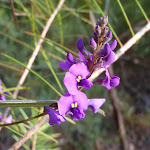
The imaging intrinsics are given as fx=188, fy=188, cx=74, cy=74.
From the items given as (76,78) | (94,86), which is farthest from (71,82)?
(94,86)

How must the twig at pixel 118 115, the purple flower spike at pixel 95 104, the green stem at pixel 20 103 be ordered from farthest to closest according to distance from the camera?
the twig at pixel 118 115, the purple flower spike at pixel 95 104, the green stem at pixel 20 103

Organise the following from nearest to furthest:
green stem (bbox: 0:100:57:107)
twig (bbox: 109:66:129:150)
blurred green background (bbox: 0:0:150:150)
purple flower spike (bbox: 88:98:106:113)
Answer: green stem (bbox: 0:100:57:107) → purple flower spike (bbox: 88:98:106:113) → blurred green background (bbox: 0:0:150:150) → twig (bbox: 109:66:129:150)

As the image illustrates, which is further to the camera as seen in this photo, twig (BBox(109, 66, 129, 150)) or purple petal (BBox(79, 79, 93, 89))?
twig (BBox(109, 66, 129, 150))

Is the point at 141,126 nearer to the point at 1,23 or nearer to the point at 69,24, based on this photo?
the point at 69,24

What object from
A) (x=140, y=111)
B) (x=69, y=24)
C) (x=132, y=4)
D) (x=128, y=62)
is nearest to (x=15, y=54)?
(x=69, y=24)

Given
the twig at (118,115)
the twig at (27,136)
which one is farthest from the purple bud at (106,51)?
the twig at (118,115)

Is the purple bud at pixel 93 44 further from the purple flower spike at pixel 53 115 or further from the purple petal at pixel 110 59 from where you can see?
the purple flower spike at pixel 53 115

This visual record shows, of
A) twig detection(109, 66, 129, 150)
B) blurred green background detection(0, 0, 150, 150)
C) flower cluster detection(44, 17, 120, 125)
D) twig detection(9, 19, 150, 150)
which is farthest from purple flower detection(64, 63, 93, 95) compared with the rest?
twig detection(109, 66, 129, 150)

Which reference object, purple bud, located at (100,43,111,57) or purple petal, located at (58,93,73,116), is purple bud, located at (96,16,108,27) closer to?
purple bud, located at (100,43,111,57)
